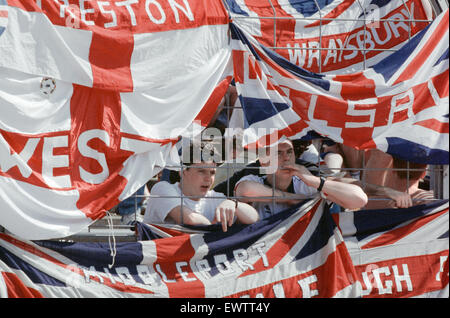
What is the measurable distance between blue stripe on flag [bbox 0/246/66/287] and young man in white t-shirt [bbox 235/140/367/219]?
4.15 feet

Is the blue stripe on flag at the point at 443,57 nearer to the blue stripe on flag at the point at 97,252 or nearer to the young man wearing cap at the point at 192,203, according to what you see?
the young man wearing cap at the point at 192,203

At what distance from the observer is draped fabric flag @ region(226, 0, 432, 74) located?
4879 millimetres

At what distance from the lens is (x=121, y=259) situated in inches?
145

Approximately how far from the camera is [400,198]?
4.04 metres

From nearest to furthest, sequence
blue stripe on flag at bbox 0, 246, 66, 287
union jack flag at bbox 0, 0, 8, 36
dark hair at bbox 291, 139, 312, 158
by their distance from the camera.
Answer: union jack flag at bbox 0, 0, 8, 36 < blue stripe on flag at bbox 0, 246, 66, 287 < dark hair at bbox 291, 139, 312, 158

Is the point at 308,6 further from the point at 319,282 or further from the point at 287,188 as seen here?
the point at 319,282

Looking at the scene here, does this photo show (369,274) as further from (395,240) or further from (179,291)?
(179,291)

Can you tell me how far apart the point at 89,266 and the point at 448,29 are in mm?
2707

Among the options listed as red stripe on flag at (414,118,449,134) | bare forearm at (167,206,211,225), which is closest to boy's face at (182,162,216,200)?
bare forearm at (167,206,211,225)

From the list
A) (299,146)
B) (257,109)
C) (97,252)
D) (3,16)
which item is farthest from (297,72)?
(3,16)

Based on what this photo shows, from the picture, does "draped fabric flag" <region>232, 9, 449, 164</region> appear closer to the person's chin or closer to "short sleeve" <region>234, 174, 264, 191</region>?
"short sleeve" <region>234, 174, 264, 191</region>

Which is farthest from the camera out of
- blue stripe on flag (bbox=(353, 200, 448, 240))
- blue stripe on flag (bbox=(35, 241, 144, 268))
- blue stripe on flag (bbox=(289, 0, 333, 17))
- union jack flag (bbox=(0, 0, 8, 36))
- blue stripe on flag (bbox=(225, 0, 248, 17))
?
blue stripe on flag (bbox=(289, 0, 333, 17))

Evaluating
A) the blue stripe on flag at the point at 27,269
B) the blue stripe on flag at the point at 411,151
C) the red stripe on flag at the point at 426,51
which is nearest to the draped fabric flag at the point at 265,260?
the blue stripe on flag at the point at 27,269

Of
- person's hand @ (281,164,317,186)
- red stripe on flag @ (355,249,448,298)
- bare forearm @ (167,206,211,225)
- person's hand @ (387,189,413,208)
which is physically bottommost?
red stripe on flag @ (355,249,448,298)
